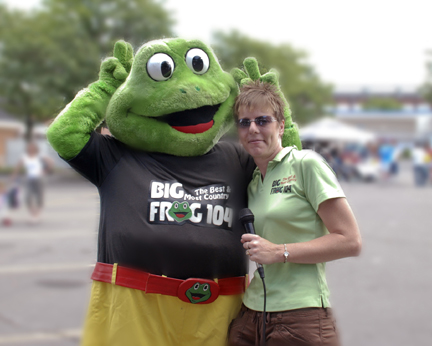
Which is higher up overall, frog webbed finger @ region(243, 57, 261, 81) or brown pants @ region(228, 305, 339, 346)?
frog webbed finger @ region(243, 57, 261, 81)

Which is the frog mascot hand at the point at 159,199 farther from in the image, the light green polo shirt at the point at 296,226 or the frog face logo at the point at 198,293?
the light green polo shirt at the point at 296,226

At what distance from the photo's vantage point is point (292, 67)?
3353 cm

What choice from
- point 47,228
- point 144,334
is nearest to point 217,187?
point 144,334

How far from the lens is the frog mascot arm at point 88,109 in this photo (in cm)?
232

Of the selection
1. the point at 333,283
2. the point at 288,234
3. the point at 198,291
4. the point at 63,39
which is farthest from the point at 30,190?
the point at 63,39

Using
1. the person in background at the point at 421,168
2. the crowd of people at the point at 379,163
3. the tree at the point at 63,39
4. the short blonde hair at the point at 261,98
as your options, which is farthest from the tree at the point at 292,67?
the short blonde hair at the point at 261,98

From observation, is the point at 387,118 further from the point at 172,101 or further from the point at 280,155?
the point at 172,101

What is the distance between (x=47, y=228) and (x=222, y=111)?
8.27 m

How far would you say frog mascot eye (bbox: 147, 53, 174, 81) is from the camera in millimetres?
2371

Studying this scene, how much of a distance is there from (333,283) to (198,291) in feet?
13.8

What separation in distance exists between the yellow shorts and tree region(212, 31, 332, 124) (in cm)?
1639

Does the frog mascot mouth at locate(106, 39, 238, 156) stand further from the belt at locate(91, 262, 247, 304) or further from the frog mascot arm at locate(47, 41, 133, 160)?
the belt at locate(91, 262, 247, 304)

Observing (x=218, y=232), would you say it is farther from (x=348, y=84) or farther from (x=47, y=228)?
(x=348, y=84)

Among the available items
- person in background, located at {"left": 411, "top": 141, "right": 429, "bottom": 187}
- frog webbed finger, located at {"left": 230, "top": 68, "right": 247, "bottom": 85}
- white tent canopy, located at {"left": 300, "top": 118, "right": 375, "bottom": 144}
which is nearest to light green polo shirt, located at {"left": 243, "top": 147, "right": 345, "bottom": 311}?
frog webbed finger, located at {"left": 230, "top": 68, "right": 247, "bottom": 85}
